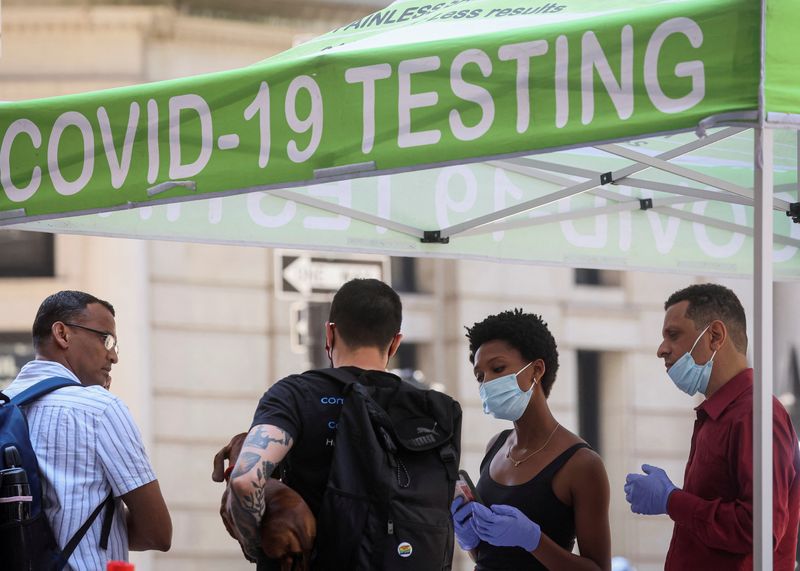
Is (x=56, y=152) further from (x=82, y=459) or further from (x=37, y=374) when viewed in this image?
(x=82, y=459)

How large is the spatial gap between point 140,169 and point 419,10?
142 centimetres

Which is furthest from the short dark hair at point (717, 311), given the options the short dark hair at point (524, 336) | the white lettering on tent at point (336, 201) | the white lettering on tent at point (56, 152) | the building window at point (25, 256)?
the building window at point (25, 256)

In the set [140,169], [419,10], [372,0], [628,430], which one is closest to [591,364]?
[628,430]

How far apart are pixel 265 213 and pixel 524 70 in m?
2.34

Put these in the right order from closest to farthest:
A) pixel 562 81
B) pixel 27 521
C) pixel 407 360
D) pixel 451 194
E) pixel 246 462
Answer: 1. pixel 562 81
2. pixel 246 462
3. pixel 27 521
4. pixel 451 194
5. pixel 407 360

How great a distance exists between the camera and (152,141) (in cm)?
396

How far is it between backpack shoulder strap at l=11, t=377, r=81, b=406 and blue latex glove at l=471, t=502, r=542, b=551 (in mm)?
1331

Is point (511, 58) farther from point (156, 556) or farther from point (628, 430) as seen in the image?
point (628, 430)

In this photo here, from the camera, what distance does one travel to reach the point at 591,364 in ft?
50.7

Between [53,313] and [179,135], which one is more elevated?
[179,135]

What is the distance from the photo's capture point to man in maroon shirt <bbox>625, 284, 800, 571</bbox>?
4086 millimetres

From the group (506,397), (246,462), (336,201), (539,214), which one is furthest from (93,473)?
(539,214)

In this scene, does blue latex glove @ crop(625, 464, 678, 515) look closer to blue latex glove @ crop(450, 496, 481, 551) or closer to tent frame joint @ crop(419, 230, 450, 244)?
blue latex glove @ crop(450, 496, 481, 551)

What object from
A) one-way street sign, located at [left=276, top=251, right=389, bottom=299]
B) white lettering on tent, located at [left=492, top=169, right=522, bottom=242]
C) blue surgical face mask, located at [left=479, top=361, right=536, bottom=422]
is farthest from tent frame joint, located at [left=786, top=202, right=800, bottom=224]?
one-way street sign, located at [left=276, top=251, right=389, bottom=299]
